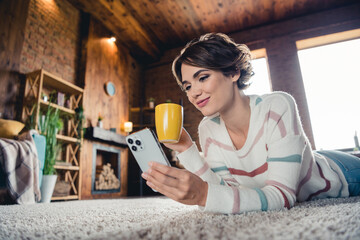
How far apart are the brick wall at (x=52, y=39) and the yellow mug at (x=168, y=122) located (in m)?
3.28

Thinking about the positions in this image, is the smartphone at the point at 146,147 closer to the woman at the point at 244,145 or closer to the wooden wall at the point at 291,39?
the woman at the point at 244,145

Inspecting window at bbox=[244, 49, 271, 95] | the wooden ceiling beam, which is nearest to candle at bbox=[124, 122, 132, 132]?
the wooden ceiling beam

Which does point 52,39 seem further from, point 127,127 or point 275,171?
point 275,171

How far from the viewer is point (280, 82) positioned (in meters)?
4.93

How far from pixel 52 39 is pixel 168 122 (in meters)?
3.92

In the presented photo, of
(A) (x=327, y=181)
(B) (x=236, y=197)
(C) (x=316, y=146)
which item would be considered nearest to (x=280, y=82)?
(C) (x=316, y=146)

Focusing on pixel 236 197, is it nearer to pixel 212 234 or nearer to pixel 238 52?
pixel 212 234

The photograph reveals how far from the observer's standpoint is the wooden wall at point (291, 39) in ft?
15.5

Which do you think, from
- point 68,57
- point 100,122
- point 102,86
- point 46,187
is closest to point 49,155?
point 46,187

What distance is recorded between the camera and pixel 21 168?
6.95ft

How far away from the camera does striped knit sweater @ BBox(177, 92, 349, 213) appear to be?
67 cm

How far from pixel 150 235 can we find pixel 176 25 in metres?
5.35

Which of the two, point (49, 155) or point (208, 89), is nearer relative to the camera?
point (208, 89)

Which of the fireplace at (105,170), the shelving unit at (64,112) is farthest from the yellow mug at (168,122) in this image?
the fireplace at (105,170)
